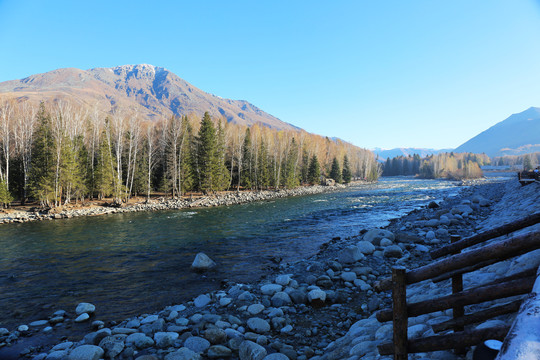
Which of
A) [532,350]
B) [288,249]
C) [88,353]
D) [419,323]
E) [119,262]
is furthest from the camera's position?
[288,249]

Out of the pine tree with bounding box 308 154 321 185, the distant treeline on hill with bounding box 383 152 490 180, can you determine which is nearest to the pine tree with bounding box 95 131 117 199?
the pine tree with bounding box 308 154 321 185

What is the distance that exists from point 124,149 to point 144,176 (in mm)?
5191

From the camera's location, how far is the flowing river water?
23.7ft

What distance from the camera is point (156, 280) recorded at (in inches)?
331

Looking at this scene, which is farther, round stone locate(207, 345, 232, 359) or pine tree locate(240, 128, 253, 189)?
pine tree locate(240, 128, 253, 189)

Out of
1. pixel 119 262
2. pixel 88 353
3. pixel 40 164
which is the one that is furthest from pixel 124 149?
pixel 88 353

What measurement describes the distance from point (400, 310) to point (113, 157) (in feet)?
115

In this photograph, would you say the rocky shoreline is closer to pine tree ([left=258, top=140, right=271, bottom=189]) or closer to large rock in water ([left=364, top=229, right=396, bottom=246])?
large rock in water ([left=364, top=229, right=396, bottom=246])

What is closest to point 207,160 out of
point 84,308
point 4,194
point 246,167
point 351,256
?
point 246,167

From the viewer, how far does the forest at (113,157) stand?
25109 millimetres

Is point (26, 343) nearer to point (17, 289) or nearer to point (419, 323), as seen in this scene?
point (17, 289)

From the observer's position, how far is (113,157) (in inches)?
1221

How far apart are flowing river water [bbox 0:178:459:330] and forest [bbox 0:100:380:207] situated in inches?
339

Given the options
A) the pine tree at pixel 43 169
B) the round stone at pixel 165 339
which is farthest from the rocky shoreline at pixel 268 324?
the pine tree at pixel 43 169
